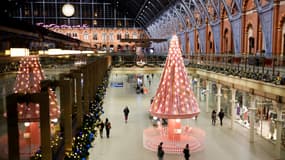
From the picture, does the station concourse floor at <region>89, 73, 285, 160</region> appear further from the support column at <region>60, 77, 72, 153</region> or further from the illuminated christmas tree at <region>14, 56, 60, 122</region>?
the support column at <region>60, 77, 72, 153</region>

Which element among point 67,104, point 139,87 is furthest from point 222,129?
point 139,87

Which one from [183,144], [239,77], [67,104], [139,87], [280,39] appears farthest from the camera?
[139,87]

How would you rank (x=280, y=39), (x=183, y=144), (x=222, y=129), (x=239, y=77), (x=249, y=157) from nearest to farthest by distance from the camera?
(x=249, y=157)
(x=183, y=144)
(x=239, y=77)
(x=280, y=39)
(x=222, y=129)

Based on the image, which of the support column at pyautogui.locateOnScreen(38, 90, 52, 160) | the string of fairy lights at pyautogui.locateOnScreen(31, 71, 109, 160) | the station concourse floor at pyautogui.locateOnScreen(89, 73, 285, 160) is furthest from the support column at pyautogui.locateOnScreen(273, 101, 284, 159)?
the support column at pyautogui.locateOnScreen(38, 90, 52, 160)

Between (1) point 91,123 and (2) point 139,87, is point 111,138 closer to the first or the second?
(1) point 91,123

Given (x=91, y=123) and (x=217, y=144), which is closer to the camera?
(x=91, y=123)

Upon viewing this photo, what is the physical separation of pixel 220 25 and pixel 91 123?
21.2 m

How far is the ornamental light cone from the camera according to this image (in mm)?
16578

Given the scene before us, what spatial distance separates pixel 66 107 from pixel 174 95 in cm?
993

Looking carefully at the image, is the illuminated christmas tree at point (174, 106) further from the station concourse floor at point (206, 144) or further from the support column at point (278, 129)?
the support column at point (278, 129)

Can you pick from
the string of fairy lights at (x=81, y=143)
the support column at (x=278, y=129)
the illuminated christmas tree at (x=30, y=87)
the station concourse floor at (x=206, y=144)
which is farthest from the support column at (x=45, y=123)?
the support column at (x=278, y=129)

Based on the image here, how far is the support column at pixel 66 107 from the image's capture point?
7.22m

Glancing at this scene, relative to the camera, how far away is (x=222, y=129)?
848 inches

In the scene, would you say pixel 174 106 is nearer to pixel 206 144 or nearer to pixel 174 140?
pixel 174 140
